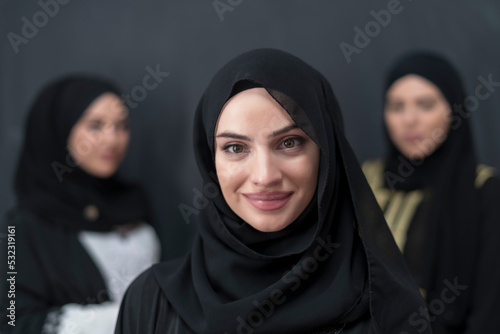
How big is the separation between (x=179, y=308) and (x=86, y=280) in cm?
109

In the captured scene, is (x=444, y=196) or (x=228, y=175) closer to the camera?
(x=228, y=175)

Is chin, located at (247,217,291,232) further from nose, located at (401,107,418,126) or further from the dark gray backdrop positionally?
the dark gray backdrop

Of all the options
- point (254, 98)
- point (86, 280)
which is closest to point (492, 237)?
point (254, 98)

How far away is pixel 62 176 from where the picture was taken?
249 centimetres

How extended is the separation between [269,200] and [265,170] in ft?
0.26

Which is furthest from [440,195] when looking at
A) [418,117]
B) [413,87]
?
[413,87]

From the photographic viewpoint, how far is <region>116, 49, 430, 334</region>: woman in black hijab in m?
1.25

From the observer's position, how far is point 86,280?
2.28 meters

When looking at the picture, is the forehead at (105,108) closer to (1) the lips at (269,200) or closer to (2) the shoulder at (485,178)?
(1) the lips at (269,200)

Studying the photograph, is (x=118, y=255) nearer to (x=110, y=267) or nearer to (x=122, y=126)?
(x=110, y=267)

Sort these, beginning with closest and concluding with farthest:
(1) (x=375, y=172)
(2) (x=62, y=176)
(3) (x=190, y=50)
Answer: (2) (x=62, y=176)
(1) (x=375, y=172)
(3) (x=190, y=50)

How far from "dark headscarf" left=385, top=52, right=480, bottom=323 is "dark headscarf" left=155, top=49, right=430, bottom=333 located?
40.9 inches

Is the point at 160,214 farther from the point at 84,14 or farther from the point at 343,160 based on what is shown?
the point at 343,160

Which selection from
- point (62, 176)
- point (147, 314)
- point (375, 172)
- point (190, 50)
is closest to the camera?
point (147, 314)
